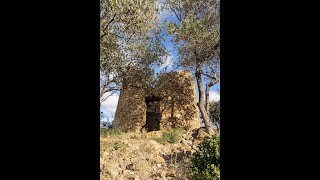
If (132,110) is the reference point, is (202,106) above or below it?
above

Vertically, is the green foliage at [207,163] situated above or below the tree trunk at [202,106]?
below

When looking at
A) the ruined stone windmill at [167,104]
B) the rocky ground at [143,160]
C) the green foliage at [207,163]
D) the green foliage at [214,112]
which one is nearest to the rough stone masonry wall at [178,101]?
the ruined stone windmill at [167,104]

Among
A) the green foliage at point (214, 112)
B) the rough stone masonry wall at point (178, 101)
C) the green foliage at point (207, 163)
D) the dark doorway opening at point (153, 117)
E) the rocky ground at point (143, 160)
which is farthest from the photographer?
the green foliage at point (214, 112)

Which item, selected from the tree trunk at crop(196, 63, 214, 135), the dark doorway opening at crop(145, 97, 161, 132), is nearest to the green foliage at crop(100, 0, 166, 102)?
the tree trunk at crop(196, 63, 214, 135)

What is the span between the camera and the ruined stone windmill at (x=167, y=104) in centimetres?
1483

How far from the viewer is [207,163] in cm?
637

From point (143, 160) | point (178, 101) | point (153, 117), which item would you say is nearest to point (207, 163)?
point (143, 160)

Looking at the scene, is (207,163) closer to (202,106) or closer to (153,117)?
(202,106)

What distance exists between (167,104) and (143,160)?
733 cm

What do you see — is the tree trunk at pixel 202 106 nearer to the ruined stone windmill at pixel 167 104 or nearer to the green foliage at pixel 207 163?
the ruined stone windmill at pixel 167 104

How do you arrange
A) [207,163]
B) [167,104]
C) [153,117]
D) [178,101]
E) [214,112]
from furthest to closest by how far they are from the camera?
[214,112], [153,117], [167,104], [178,101], [207,163]

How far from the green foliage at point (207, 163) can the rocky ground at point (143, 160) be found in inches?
25.5
